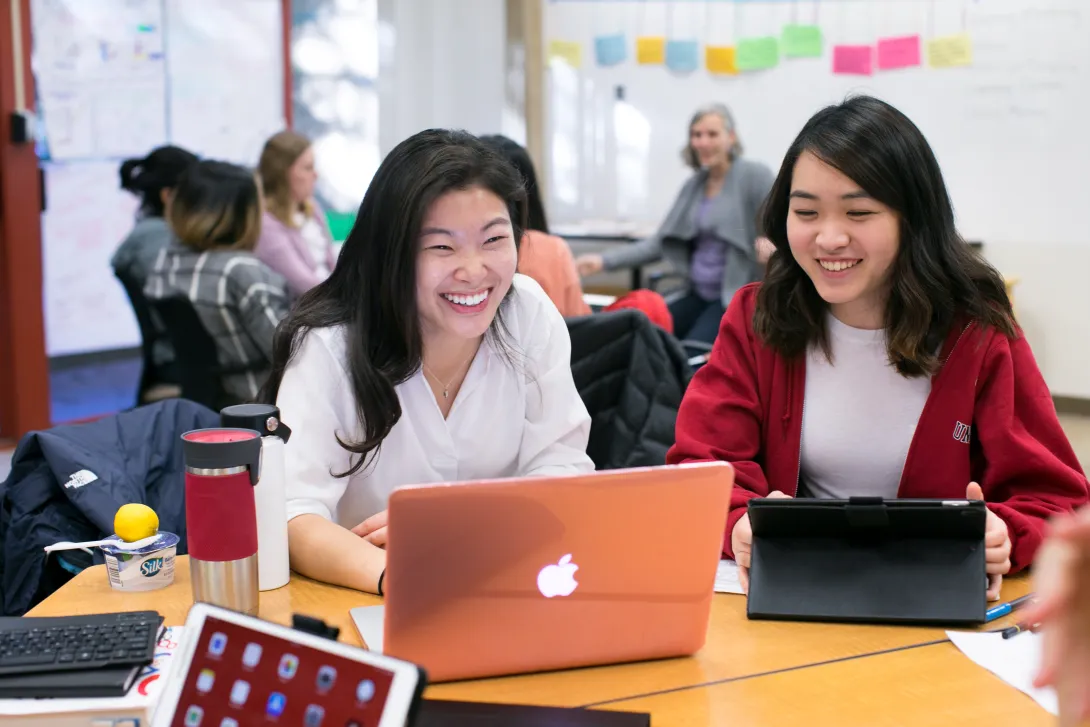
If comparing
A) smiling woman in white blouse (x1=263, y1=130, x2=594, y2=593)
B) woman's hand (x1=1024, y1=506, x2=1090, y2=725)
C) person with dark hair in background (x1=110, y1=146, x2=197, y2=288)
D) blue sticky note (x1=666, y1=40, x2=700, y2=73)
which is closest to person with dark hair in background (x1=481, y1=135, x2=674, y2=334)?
smiling woman in white blouse (x1=263, y1=130, x2=594, y2=593)

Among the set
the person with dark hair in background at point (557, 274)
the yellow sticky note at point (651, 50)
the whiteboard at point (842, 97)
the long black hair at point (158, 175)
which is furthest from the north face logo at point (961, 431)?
the yellow sticky note at point (651, 50)

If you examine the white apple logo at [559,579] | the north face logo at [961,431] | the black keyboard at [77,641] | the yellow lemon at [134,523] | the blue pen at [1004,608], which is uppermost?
the north face logo at [961,431]

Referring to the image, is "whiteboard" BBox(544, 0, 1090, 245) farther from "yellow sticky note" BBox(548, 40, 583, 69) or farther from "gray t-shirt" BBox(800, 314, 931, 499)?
"gray t-shirt" BBox(800, 314, 931, 499)

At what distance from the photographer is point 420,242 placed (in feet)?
5.36

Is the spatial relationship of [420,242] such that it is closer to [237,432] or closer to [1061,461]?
[237,432]

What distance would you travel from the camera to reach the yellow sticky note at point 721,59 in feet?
18.1

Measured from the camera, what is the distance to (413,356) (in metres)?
1.70

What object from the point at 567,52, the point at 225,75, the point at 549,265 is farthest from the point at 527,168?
the point at 567,52

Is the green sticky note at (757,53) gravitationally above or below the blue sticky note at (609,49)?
below

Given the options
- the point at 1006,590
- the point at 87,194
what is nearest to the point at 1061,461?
the point at 1006,590

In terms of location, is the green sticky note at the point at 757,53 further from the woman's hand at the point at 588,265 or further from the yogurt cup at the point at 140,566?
the yogurt cup at the point at 140,566

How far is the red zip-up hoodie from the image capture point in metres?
1.55

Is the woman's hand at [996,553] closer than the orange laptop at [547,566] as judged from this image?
No

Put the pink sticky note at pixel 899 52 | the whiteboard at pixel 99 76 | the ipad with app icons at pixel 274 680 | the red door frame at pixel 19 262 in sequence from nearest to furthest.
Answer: the ipad with app icons at pixel 274 680 < the red door frame at pixel 19 262 < the whiteboard at pixel 99 76 < the pink sticky note at pixel 899 52
